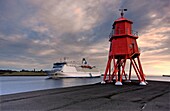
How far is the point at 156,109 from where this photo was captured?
29.6 ft

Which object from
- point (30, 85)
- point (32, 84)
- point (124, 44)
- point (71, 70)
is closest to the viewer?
point (124, 44)

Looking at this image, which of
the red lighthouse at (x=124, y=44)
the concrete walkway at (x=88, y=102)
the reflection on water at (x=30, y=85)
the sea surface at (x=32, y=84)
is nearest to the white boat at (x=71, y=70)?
the sea surface at (x=32, y=84)

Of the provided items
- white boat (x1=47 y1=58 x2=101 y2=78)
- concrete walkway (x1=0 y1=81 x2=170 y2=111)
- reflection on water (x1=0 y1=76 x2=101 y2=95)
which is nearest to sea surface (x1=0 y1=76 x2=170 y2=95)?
reflection on water (x1=0 y1=76 x2=101 y2=95)

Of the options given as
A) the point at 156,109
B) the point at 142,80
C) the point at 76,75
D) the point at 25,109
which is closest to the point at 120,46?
the point at 142,80

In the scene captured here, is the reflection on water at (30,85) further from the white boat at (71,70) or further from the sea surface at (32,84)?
the white boat at (71,70)

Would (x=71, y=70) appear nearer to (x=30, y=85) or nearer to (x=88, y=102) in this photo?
(x=30, y=85)

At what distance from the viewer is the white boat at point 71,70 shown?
79.6 metres

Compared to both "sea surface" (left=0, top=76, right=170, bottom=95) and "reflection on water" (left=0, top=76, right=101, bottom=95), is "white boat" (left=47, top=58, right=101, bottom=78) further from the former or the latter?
"reflection on water" (left=0, top=76, right=101, bottom=95)

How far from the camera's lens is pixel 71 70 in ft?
287

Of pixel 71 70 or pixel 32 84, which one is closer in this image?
pixel 32 84

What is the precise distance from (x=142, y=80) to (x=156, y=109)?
19468 millimetres

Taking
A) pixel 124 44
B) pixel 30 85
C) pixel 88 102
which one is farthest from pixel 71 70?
pixel 88 102

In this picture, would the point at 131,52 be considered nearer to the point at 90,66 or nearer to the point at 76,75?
the point at 76,75

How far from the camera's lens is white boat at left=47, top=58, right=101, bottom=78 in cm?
7956
